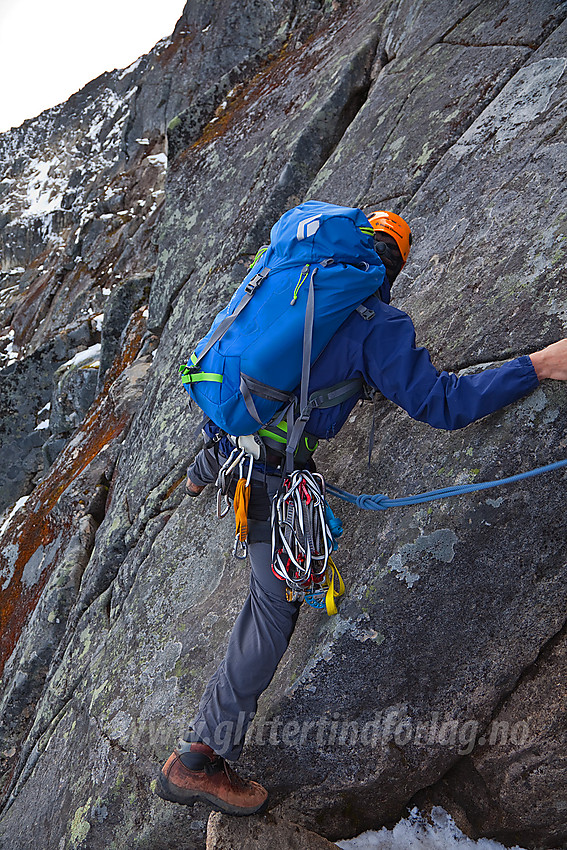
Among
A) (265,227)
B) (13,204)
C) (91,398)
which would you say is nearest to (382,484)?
(265,227)

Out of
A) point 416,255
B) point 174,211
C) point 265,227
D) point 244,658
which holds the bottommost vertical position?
point 244,658

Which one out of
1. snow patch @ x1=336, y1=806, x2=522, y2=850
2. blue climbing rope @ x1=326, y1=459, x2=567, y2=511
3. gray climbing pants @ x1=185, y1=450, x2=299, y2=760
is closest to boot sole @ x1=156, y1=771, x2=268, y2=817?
gray climbing pants @ x1=185, y1=450, x2=299, y2=760

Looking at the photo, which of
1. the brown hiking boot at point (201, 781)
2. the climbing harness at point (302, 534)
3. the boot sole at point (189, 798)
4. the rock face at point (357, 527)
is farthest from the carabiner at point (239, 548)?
the boot sole at point (189, 798)

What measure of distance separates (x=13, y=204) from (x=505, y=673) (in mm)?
84540

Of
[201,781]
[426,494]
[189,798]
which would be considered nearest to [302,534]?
[426,494]

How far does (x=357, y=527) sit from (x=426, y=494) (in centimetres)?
80

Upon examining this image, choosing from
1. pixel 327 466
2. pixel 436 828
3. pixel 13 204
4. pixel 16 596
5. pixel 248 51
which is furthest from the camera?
pixel 13 204

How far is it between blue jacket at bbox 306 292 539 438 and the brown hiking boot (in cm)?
304

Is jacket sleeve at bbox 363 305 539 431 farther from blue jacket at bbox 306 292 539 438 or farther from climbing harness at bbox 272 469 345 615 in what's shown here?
climbing harness at bbox 272 469 345 615

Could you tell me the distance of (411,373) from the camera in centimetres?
349

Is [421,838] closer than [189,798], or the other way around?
[189,798]

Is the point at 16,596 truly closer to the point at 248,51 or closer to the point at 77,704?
the point at 77,704

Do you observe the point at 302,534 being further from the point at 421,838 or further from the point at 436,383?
the point at 421,838

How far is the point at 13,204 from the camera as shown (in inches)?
2876
